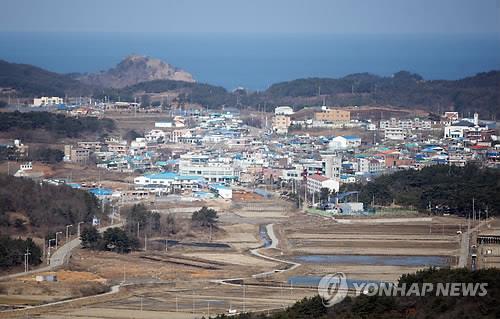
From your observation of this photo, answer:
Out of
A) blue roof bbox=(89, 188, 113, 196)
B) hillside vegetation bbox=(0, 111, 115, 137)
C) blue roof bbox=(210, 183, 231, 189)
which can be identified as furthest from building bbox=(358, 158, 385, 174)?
hillside vegetation bbox=(0, 111, 115, 137)

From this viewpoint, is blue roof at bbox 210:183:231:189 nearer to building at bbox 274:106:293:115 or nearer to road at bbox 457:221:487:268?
road at bbox 457:221:487:268

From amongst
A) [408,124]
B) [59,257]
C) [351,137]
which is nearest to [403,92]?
[408,124]

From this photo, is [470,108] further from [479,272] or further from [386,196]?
[479,272]

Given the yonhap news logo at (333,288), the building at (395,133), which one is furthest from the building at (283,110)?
the yonhap news logo at (333,288)

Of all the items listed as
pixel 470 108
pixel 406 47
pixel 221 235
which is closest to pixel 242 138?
pixel 470 108

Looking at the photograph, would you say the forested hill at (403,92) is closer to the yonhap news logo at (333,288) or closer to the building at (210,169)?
the building at (210,169)

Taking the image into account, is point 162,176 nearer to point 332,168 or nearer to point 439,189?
point 332,168
